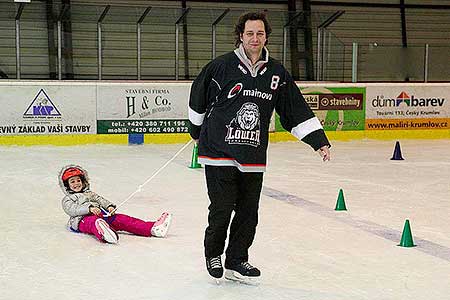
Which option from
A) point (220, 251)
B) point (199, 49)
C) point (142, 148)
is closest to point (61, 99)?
point (142, 148)

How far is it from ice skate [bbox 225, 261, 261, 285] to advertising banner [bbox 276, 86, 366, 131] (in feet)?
32.8

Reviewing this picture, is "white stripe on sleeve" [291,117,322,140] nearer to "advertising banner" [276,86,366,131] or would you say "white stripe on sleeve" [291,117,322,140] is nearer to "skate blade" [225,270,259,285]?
"skate blade" [225,270,259,285]

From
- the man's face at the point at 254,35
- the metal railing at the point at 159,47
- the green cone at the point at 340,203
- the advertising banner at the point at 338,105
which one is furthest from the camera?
the metal railing at the point at 159,47

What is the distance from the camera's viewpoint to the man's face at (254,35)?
4.24m

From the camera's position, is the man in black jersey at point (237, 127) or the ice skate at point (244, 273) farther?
the ice skate at point (244, 273)

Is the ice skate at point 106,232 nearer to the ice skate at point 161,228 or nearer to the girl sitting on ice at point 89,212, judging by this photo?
the girl sitting on ice at point 89,212

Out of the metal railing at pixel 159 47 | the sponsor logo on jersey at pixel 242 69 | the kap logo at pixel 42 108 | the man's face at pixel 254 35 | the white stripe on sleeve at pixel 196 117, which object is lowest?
the kap logo at pixel 42 108

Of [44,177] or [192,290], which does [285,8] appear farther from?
[192,290]

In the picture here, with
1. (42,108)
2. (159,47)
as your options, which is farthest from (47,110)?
(159,47)

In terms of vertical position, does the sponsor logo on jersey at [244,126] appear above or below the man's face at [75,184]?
above

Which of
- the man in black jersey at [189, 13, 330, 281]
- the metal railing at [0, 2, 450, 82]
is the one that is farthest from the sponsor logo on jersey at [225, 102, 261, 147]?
the metal railing at [0, 2, 450, 82]

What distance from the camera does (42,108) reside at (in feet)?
41.7

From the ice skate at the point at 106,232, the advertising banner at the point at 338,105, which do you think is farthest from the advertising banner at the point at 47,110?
the ice skate at the point at 106,232

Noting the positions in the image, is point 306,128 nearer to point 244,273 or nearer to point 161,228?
point 244,273
